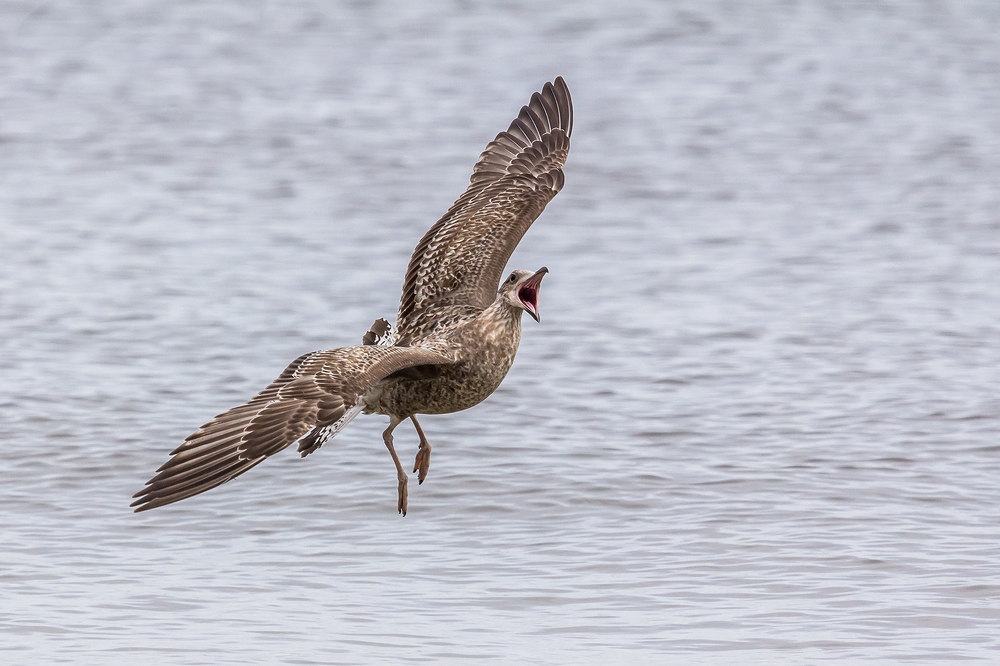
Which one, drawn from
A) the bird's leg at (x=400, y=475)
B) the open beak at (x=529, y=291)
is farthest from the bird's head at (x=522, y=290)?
the bird's leg at (x=400, y=475)

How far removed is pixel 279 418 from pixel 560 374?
21.6 feet

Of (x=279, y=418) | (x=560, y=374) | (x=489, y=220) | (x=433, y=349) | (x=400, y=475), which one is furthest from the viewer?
(x=560, y=374)

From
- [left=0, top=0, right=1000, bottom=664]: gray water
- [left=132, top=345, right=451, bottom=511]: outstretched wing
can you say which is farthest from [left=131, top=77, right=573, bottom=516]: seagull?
[left=0, top=0, right=1000, bottom=664]: gray water

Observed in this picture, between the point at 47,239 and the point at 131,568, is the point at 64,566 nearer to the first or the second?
the point at 131,568

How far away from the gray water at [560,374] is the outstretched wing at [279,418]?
193cm

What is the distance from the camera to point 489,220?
9.93m

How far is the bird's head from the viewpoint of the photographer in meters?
8.43

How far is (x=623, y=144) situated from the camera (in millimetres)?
22828

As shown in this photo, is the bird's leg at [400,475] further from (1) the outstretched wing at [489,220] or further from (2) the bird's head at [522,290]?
(2) the bird's head at [522,290]

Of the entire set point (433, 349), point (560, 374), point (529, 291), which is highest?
point (529, 291)

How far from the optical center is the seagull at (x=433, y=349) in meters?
7.25

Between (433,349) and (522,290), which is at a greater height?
(522,290)

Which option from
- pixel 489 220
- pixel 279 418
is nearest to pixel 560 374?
pixel 489 220

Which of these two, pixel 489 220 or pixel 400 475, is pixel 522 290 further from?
pixel 489 220
